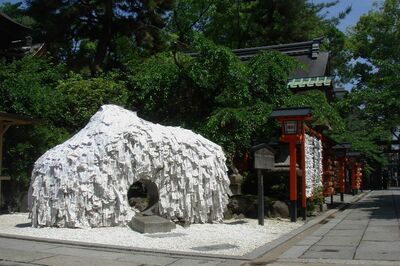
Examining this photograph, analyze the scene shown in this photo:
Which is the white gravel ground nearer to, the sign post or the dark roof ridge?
the sign post

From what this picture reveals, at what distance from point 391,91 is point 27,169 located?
44.6 feet

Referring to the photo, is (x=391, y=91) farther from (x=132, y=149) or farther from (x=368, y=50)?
(x=368, y=50)

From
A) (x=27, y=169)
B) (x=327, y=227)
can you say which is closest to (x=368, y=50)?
(x=327, y=227)

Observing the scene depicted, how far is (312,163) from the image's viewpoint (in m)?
16.7

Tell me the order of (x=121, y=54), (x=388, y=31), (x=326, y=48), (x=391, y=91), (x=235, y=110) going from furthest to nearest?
(x=326, y=48) < (x=388, y=31) < (x=121, y=54) < (x=391, y=91) < (x=235, y=110)

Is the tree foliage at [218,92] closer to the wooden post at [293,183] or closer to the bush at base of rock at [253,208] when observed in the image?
the bush at base of rock at [253,208]

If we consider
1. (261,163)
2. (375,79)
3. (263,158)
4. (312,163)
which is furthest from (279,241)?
(375,79)

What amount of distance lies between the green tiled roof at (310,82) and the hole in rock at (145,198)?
9.37 metres

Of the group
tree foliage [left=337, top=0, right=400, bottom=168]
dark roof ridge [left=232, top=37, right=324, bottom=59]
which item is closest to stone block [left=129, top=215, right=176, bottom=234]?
tree foliage [left=337, top=0, right=400, bottom=168]

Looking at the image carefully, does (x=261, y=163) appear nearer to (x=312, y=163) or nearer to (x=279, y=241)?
(x=279, y=241)

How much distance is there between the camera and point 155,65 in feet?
62.3

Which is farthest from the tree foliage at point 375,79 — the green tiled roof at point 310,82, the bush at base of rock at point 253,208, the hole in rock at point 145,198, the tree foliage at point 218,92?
the hole in rock at point 145,198

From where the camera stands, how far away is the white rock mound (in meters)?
11.6

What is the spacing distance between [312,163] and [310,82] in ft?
24.1
